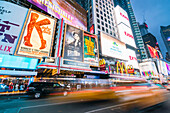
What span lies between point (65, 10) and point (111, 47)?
21117mm

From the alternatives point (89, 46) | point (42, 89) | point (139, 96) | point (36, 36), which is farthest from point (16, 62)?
point (139, 96)

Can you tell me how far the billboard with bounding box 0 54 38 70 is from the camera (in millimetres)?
13594

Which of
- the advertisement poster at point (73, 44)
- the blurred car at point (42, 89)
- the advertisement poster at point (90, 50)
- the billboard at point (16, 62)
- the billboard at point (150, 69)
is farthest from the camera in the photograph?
the billboard at point (150, 69)

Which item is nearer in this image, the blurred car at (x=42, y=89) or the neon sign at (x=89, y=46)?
the blurred car at (x=42, y=89)

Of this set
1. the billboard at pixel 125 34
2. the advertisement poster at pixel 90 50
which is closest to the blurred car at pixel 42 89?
the advertisement poster at pixel 90 50

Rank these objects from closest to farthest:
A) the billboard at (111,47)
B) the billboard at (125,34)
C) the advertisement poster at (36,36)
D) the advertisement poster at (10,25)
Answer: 1. the advertisement poster at (10,25)
2. the advertisement poster at (36,36)
3. the billboard at (111,47)
4. the billboard at (125,34)

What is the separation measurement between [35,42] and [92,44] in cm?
1456

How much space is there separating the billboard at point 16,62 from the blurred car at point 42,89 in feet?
25.5

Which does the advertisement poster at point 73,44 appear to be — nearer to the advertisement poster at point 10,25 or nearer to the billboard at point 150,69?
the advertisement poster at point 10,25

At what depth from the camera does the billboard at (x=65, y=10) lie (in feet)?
72.0

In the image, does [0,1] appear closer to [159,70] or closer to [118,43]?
[118,43]

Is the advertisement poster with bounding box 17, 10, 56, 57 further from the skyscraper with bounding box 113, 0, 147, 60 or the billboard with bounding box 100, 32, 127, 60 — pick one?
the skyscraper with bounding box 113, 0, 147, 60

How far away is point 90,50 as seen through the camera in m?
22.2

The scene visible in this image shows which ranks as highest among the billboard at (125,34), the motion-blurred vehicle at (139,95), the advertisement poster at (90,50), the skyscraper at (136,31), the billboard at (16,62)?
the skyscraper at (136,31)
